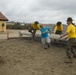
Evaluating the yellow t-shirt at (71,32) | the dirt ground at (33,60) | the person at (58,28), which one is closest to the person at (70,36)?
the yellow t-shirt at (71,32)

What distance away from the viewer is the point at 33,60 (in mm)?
12914

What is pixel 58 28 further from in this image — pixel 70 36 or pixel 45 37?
pixel 70 36

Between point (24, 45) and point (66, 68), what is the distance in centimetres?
626

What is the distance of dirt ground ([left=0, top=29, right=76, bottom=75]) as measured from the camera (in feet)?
35.8

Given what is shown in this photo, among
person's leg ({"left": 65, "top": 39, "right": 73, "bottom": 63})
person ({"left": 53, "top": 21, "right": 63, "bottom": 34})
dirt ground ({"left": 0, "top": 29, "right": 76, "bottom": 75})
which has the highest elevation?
person ({"left": 53, "top": 21, "right": 63, "bottom": 34})

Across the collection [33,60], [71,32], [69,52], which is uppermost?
[71,32]

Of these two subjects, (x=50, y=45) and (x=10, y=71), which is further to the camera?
(x=50, y=45)

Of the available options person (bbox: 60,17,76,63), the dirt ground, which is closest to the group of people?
person (bbox: 60,17,76,63)

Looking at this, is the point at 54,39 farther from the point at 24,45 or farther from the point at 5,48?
the point at 5,48

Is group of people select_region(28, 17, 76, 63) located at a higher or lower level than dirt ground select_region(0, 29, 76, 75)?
higher

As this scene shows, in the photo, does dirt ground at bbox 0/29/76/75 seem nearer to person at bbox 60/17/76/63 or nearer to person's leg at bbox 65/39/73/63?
person's leg at bbox 65/39/73/63

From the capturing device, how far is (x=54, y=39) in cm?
1659

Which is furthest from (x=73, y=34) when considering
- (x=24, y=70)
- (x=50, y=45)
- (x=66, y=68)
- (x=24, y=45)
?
(x=24, y=45)

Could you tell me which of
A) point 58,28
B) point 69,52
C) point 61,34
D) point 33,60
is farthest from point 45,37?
point 69,52
